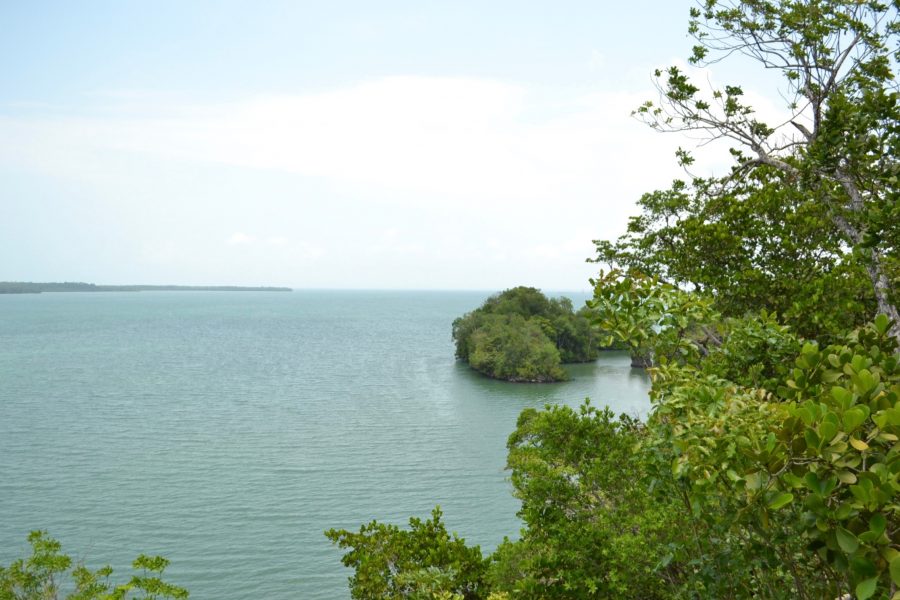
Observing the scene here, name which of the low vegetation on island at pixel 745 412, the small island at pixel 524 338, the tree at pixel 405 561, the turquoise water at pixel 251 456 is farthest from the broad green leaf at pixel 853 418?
the small island at pixel 524 338

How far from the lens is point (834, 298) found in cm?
912

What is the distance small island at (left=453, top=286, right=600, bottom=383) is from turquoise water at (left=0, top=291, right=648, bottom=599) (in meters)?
2.06

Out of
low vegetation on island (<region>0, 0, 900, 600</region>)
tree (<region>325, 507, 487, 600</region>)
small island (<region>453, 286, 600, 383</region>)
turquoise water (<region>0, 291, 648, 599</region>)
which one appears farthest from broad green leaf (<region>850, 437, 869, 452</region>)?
small island (<region>453, 286, 600, 383</region>)

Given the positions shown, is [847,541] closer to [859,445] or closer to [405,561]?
[859,445]

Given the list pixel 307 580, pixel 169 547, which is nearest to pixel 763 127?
pixel 307 580

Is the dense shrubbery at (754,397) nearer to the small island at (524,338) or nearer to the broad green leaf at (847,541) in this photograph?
the broad green leaf at (847,541)

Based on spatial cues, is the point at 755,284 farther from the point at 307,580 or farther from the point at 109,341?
the point at 109,341

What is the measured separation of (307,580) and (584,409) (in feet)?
46.7

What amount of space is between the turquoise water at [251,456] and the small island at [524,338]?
2059mm

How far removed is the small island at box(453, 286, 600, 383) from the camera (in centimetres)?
5378

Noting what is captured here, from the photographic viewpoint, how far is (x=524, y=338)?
183 ft

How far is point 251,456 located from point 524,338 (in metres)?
30.7

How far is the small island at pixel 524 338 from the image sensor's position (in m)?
53.8

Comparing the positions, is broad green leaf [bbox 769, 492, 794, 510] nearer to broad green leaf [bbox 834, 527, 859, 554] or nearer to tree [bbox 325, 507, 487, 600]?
broad green leaf [bbox 834, 527, 859, 554]
